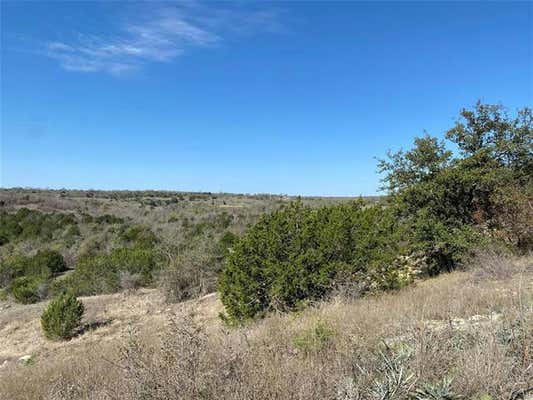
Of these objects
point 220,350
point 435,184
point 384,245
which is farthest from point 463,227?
point 220,350

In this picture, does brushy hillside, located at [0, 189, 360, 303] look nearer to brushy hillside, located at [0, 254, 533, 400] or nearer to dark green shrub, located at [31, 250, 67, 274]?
dark green shrub, located at [31, 250, 67, 274]

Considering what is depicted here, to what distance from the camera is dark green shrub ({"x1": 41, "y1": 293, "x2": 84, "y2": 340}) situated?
12062mm

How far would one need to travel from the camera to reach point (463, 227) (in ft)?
46.0

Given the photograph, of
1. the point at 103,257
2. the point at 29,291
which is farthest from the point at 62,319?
the point at 103,257

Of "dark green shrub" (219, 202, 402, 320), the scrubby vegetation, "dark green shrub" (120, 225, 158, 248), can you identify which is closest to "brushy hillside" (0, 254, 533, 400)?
the scrubby vegetation

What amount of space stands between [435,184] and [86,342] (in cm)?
1116

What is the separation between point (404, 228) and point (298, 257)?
4.01m

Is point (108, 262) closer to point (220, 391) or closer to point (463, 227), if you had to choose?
point (463, 227)

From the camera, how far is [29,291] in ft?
55.9

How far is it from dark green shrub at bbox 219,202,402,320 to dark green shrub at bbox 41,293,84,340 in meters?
4.54

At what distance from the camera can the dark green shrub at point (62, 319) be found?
12062mm

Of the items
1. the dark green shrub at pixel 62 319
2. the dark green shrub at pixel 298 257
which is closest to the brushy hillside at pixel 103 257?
the dark green shrub at pixel 62 319

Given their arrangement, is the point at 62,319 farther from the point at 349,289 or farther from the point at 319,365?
the point at 319,365

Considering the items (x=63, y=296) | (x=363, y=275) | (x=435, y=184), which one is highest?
(x=435, y=184)
